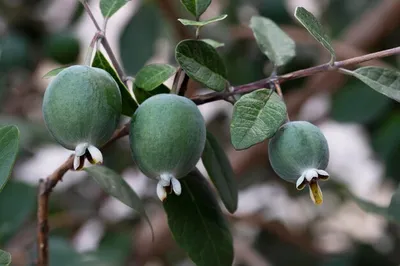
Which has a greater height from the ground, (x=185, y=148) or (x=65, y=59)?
(x=185, y=148)

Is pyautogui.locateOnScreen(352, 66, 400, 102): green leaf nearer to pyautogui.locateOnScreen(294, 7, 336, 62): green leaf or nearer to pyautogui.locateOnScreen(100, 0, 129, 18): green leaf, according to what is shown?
pyautogui.locateOnScreen(294, 7, 336, 62): green leaf

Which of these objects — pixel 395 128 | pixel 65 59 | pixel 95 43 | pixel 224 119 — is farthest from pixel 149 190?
pixel 95 43

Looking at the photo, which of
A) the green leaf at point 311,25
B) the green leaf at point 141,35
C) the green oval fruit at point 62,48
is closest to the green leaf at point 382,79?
the green leaf at point 311,25

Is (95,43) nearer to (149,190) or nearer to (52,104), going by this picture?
(52,104)

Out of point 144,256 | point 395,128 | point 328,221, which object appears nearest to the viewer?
point 144,256

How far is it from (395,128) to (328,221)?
Answer: 2.39ft

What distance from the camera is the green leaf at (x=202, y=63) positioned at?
0.50 meters

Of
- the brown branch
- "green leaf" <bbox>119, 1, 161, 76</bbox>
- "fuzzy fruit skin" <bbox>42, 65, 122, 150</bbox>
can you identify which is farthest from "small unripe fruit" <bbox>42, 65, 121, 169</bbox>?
"green leaf" <bbox>119, 1, 161, 76</bbox>

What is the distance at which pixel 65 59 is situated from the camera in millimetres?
1465

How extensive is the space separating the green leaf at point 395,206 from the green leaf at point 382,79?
0.65ft

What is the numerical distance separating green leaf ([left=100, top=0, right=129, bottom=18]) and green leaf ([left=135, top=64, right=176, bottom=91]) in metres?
0.09

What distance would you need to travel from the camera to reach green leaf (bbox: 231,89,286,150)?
0.46 m

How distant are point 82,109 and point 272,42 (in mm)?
254

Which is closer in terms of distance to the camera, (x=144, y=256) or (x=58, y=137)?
(x=58, y=137)
